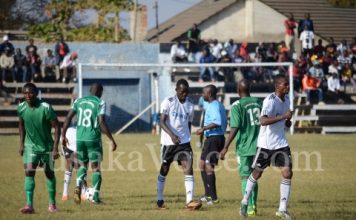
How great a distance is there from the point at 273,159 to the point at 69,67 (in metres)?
24.9

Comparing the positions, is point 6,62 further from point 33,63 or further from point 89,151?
point 89,151

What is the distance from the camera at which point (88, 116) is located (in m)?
15.3

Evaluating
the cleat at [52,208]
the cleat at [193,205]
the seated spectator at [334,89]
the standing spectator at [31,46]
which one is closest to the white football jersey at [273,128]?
the cleat at [193,205]

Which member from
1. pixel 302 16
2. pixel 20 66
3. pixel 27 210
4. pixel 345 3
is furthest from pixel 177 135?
pixel 345 3

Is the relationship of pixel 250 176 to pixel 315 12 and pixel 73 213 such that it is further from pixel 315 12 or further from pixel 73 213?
pixel 315 12

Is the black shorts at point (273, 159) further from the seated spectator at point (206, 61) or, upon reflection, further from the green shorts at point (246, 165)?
the seated spectator at point (206, 61)

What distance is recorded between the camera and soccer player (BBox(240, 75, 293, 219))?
13492 mm

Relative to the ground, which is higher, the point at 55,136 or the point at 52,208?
the point at 55,136

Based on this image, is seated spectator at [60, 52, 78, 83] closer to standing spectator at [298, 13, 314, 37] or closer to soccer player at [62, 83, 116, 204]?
standing spectator at [298, 13, 314, 37]

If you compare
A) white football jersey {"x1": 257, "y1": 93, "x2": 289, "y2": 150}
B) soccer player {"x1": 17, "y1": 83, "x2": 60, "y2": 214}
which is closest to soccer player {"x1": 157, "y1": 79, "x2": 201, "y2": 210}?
white football jersey {"x1": 257, "y1": 93, "x2": 289, "y2": 150}

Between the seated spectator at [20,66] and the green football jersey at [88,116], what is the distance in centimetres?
2125

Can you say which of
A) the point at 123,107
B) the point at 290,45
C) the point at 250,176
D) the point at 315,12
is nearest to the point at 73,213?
the point at 250,176

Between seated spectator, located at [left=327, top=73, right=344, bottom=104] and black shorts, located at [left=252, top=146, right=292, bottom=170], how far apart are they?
25.0 metres

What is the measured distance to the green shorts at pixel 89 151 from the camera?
15359 mm
